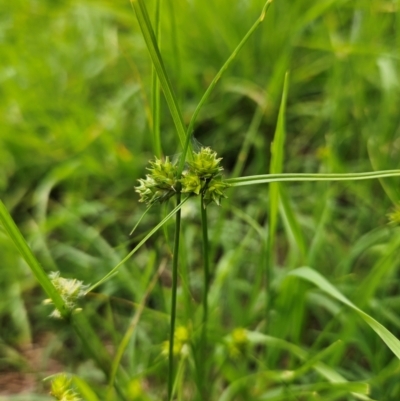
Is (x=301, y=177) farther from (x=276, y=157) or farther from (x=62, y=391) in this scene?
(x=62, y=391)

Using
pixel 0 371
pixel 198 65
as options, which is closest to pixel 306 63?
pixel 198 65

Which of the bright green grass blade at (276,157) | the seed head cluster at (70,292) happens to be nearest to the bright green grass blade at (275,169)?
the bright green grass blade at (276,157)

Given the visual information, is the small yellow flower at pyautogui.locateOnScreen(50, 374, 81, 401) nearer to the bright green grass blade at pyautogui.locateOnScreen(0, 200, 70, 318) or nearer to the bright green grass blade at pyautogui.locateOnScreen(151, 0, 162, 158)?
the bright green grass blade at pyautogui.locateOnScreen(0, 200, 70, 318)

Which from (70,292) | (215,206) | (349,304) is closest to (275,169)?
(349,304)

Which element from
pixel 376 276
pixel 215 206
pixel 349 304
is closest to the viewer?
pixel 349 304

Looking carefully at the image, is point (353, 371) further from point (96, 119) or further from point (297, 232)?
point (96, 119)

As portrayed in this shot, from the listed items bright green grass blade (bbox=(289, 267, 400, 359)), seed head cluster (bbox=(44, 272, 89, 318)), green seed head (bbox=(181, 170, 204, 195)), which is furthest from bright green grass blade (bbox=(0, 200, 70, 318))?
bright green grass blade (bbox=(289, 267, 400, 359))
